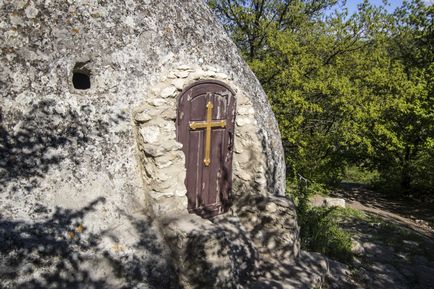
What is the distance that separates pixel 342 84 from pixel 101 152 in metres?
8.58

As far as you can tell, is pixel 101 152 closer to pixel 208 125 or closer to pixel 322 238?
pixel 208 125

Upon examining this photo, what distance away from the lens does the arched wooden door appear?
17.6 ft

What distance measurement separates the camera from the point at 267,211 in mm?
6004

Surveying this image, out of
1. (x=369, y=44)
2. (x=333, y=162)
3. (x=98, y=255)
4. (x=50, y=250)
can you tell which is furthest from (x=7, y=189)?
(x=369, y=44)

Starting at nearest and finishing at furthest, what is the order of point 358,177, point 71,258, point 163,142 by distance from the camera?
point 71,258
point 163,142
point 358,177

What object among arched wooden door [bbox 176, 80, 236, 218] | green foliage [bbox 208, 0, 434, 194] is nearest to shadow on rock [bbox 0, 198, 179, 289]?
arched wooden door [bbox 176, 80, 236, 218]

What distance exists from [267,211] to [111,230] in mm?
2567

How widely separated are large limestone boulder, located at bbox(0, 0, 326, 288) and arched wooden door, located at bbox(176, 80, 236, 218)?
0.22 metres

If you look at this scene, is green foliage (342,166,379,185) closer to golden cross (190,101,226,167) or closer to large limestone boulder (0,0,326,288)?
golden cross (190,101,226,167)

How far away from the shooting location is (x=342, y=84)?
36.7ft

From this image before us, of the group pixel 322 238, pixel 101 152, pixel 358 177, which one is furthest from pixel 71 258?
pixel 358 177

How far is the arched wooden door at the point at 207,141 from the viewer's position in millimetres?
5375

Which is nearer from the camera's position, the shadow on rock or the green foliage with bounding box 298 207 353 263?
the shadow on rock

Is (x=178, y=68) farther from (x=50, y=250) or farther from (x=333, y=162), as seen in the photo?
(x=333, y=162)
